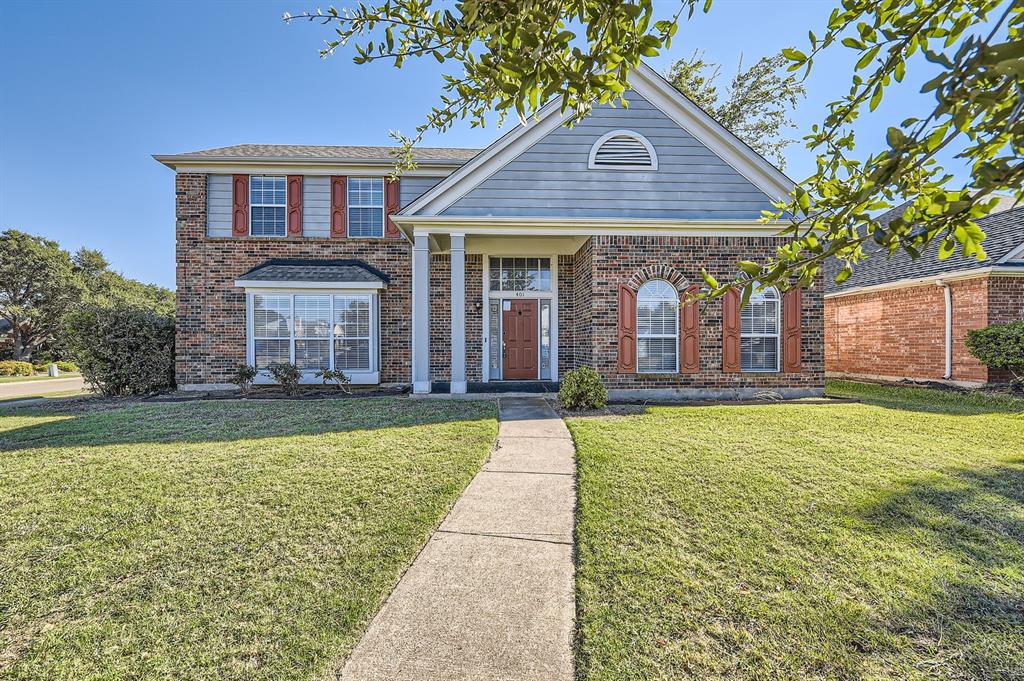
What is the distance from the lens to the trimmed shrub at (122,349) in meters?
9.70

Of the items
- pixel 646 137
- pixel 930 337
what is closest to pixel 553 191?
pixel 646 137

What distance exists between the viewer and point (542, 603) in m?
2.38

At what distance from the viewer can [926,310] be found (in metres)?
11.7

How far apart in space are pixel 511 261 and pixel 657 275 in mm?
3905

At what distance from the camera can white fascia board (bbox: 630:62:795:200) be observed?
9523 mm

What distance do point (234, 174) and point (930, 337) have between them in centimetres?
1831


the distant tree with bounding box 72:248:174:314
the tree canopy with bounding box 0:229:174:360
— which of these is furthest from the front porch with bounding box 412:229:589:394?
the distant tree with bounding box 72:248:174:314

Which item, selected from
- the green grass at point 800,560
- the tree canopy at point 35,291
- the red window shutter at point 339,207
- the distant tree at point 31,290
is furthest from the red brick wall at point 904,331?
the distant tree at point 31,290

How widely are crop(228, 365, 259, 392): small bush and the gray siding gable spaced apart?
6425 millimetres

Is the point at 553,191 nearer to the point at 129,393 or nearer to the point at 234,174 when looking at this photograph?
the point at 234,174

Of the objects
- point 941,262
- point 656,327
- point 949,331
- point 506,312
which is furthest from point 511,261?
point 941,262

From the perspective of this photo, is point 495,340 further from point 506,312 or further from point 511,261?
point 511,261

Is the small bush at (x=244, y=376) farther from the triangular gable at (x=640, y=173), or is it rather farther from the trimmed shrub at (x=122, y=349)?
the triangular gable at (x=640, y=173)

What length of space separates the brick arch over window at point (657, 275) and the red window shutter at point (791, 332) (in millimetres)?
2285
